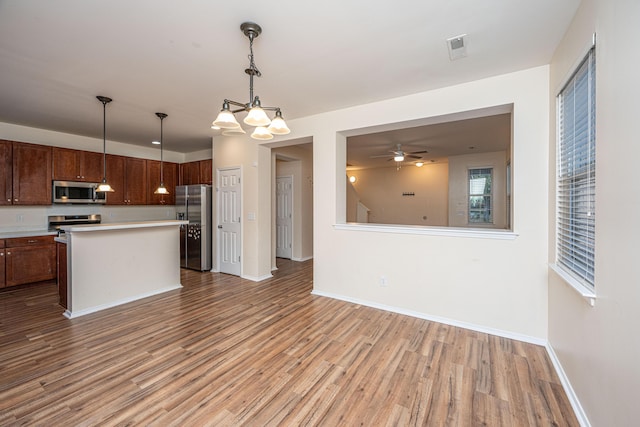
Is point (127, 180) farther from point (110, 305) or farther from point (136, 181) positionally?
point (110, 305)

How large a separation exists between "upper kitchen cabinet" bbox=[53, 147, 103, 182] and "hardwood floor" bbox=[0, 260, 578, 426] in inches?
94.0

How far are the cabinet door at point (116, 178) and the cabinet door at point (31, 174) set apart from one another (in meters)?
0.85

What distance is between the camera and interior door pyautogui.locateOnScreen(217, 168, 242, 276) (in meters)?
5.05

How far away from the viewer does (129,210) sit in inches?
234

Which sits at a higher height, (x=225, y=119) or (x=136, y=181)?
(x=225, y=119)

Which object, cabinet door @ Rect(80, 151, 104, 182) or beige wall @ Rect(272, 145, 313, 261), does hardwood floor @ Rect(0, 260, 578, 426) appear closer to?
cabinet door @ Rect(80, 151, 104, 182)

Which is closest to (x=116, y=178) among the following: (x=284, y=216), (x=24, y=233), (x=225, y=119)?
(x=24, y=233)

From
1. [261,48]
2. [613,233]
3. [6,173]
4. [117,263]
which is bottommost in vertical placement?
[117,263]

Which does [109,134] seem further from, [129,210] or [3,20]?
[3,20]

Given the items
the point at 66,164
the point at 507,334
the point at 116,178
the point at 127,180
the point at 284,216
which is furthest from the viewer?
the point at 284,216

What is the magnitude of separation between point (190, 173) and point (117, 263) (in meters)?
2.99

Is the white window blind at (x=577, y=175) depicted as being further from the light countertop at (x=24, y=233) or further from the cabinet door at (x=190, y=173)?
the light countertop at (x=24, y=233)

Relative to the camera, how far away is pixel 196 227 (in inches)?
215

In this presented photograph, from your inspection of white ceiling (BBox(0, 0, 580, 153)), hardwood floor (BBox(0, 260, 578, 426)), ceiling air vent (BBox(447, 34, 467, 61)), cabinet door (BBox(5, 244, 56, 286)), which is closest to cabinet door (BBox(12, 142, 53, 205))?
cabinet door (BBox(5, 244, 56, 286))
